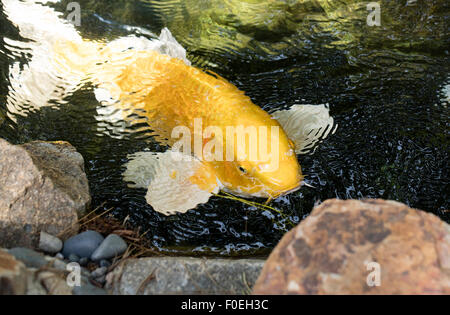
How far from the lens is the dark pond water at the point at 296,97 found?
11.1 feet

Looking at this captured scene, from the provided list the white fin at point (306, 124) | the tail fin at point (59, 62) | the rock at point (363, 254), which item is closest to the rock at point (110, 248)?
the rock at point (363, 254)

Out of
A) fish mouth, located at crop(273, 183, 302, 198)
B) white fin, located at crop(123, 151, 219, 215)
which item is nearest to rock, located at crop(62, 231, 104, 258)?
white fin, located at crop(123, 151, 219, 215)

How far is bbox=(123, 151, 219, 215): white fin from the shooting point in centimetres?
356

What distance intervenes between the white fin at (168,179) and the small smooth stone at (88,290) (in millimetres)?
1146

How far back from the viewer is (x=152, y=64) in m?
4.24

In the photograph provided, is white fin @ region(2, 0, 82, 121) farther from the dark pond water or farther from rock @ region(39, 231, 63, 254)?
rock @ region(39, 231, 63, 254)

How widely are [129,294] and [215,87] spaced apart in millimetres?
Answer: 2232

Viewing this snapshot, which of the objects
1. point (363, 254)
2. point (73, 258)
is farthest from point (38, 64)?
point (363, 254)

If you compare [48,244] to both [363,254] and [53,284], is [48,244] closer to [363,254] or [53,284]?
[53,284]

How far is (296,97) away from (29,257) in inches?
118

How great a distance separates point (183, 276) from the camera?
244 cm

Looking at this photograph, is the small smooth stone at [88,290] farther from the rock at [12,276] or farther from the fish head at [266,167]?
the fish head at [266,167]

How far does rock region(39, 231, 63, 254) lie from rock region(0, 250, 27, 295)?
1.78 ft

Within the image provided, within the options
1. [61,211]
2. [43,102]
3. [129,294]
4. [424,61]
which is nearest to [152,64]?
[43,102]
